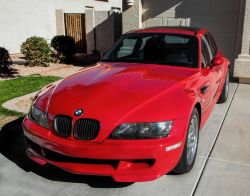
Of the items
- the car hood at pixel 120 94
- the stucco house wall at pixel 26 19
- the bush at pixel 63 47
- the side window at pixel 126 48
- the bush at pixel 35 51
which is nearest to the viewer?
the car hood at pixel 120 94

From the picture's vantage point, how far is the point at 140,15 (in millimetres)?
9586

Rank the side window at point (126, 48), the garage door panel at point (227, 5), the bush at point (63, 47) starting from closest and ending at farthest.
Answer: the side window at point (126, 48) < the garage door panel at point (227, 5) < the bush at point (63, 47)

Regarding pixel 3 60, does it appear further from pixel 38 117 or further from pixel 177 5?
pixel 38 117

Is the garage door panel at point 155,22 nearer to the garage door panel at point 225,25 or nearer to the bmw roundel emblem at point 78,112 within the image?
the garage door panel at point 225,25

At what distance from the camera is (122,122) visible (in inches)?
113

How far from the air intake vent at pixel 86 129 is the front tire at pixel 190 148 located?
978mm

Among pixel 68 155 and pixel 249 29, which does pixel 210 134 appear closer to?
pixel 68 155

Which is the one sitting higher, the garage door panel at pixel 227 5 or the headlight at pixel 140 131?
the garage door panel at pixel 227 5

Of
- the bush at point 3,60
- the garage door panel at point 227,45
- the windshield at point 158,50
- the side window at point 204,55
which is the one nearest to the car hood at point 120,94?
the windshield at point 158,50

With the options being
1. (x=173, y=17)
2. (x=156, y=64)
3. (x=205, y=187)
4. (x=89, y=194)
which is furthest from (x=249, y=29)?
(x=89, y=194)

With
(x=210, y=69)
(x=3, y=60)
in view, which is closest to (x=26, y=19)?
(x=3, y=60)

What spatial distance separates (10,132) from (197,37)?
3.35m

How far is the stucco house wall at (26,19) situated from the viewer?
567 inches

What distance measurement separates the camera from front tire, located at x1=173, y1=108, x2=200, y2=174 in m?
3.24
